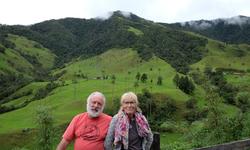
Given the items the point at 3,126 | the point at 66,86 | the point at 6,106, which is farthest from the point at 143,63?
the point at 3,126

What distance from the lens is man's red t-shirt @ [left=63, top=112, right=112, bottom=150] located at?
6.97m

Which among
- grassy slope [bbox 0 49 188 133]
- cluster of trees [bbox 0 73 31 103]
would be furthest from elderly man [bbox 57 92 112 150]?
cluster of trees [bbox 0 73 31 103]

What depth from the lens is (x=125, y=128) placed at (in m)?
6.79

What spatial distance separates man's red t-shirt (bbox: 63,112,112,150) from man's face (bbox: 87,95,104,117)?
0.12 meters

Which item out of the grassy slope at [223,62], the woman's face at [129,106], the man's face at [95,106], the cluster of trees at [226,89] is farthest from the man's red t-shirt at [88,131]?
the grassy slope at [223,62]

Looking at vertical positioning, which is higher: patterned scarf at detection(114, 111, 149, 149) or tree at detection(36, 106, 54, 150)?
patterned scarf at detection(114, 111, 149, 149)

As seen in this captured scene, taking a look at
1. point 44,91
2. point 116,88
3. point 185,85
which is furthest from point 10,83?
point 185,85

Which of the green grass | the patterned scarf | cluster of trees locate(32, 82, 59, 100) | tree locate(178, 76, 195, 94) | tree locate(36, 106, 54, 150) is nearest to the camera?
the patterned scarf

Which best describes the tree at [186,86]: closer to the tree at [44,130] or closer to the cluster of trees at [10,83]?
the tree at [44,130]

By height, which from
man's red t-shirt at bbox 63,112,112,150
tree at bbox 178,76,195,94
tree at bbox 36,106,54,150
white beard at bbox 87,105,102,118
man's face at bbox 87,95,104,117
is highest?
man's face at bbox 87,95,104,117

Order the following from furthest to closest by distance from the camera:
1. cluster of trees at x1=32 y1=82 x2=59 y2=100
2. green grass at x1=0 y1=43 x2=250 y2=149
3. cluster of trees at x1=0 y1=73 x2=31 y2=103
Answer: cluster of trees at x1=0 y1=73 x2=31 y2=103
cluster of trees at x1=32 y1=82 x2=59 y2=100
green grass at x1=0 y1=43 x2=250 y2=149

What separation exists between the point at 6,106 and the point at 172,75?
58.5 metres

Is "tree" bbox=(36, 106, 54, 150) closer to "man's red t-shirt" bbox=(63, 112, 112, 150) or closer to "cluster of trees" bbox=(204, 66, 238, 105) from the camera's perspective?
"man's red t-shirt" bbox=(63, 112, 112, 150)

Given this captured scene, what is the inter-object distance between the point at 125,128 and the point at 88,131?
2.10ft
